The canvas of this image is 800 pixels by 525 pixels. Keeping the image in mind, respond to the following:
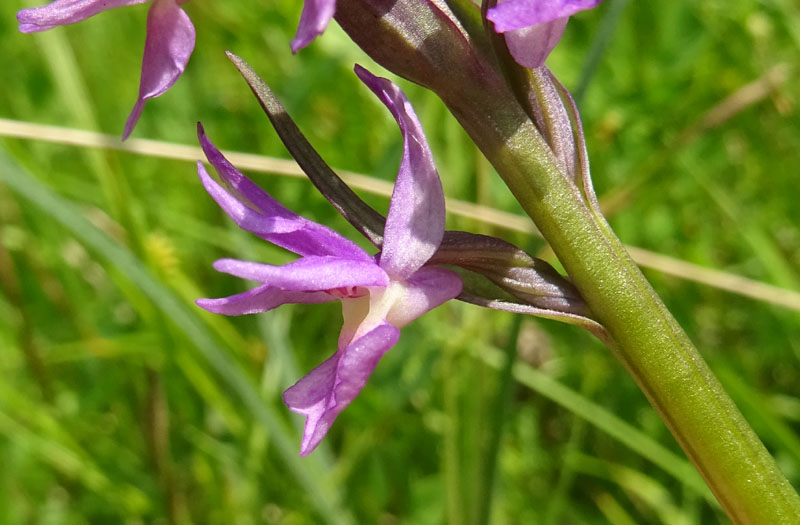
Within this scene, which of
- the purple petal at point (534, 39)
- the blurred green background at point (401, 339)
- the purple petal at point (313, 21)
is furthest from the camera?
the blurred green background at point (401, 339)

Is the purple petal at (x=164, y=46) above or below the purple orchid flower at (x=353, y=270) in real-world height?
above

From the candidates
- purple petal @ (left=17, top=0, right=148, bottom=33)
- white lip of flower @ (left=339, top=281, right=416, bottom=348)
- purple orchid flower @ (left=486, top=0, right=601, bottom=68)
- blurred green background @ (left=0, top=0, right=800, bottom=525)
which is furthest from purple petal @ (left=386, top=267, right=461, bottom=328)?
blurred green background @ (left=0, top=0, right=800, bottom=525)

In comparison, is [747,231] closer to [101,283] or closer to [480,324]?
[480,324]

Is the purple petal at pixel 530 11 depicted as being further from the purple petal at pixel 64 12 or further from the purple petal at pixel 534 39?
the purple petal at pixel 64 12

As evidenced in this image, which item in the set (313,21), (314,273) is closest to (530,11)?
(313,21)

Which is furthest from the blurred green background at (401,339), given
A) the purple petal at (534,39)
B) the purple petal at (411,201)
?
the purple petal at (534,39)

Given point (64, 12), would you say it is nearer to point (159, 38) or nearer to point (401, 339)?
point (159, 38)
